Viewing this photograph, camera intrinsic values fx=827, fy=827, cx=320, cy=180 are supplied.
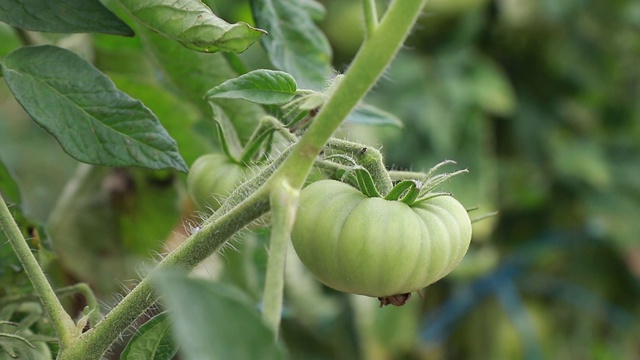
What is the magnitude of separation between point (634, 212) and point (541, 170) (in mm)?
253

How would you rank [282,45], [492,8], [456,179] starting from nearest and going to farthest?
[282,45] < [456,179] < [492,8]

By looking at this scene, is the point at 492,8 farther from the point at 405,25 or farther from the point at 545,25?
the point at 405,25

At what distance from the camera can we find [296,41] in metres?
0.67

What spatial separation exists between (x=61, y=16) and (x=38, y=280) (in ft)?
0.57

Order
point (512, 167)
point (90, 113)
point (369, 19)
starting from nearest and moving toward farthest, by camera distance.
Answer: point (369, 19) < point (90, 113) < point (512, 167)

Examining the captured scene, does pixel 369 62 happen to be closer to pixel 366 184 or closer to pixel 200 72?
pixel 366 184

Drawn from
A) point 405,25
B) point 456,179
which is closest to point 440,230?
point 405,25

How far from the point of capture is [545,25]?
194cm

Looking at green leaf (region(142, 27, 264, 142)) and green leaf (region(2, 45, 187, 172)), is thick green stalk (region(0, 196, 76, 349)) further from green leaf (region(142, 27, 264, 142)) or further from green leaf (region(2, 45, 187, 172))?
green leaf (region(142, 27, 264, 142))

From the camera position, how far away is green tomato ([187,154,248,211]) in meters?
0.57

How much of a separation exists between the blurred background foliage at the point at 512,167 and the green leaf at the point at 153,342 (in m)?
0.89

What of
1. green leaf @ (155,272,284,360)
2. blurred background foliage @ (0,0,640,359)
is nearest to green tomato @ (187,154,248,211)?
green leaf @ (155,272,284,360)

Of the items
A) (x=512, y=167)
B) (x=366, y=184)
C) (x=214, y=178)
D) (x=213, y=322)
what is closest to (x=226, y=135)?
(x=214, y=178)

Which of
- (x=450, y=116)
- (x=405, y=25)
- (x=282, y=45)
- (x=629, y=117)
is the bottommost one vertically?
(x=629, y=117)
